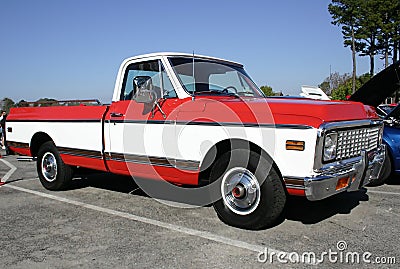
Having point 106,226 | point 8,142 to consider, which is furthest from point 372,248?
point 8,142

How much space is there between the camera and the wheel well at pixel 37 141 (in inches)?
264

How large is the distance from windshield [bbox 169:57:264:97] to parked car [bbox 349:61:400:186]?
2.47 meters

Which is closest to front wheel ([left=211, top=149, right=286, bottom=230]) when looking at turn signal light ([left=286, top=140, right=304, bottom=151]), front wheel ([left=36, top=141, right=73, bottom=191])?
turn signal light ([left=286, top=140, right=304, bottom=151])

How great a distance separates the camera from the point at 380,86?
7.39 m

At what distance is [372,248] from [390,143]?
3.30m

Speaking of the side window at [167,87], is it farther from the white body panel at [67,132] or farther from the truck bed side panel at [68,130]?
the white body panel at [67,132]

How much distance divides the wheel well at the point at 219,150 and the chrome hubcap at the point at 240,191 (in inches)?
9.6

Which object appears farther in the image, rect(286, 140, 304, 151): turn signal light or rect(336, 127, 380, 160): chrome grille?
rect(336, 127, 380, 160): chrome grille

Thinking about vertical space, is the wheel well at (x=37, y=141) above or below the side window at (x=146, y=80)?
below

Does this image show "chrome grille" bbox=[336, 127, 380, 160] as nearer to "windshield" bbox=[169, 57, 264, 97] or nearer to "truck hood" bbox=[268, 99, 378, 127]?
"truck hood" bbox=[268, 99, 378, 127]

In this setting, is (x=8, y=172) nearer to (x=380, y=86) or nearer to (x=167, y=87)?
(x=167, y=87)

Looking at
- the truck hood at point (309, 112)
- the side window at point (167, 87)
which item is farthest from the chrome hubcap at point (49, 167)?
the truck hood at point (309, 112)

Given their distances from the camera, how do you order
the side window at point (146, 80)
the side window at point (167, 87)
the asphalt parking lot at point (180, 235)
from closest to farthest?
the asphalt parking lot at point (180, 235), the side window at point (167, 87), the side window at point (146, 80)

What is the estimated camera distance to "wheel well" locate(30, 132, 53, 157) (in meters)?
6.72
